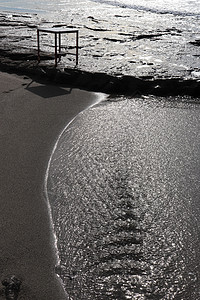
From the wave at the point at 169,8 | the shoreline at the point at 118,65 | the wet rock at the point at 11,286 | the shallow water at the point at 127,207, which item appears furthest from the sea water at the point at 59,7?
the wet rock at the point at 11,286

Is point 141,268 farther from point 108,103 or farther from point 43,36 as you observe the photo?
point 43,36

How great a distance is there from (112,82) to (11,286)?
17.5ft

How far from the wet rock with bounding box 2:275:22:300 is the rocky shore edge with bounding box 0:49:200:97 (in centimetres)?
499

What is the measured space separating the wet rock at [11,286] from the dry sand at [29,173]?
3 cm

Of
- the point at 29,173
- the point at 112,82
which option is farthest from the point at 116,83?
the point at 29,173

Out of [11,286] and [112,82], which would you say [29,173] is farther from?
[112,82]

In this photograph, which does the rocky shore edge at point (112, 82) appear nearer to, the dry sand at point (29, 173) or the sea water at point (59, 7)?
the dry sand at point (29, 173)

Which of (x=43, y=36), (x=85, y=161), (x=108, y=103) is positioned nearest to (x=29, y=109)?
(x=108, y=103)

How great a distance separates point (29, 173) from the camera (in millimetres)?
4055

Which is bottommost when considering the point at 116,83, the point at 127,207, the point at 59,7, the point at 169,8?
the point at 127,207

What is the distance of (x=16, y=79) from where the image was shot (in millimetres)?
7445

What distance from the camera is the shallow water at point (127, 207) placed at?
2.73 metres

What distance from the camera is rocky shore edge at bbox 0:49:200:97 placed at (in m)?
7.14

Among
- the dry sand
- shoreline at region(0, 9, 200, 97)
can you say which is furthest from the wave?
the dry sand
